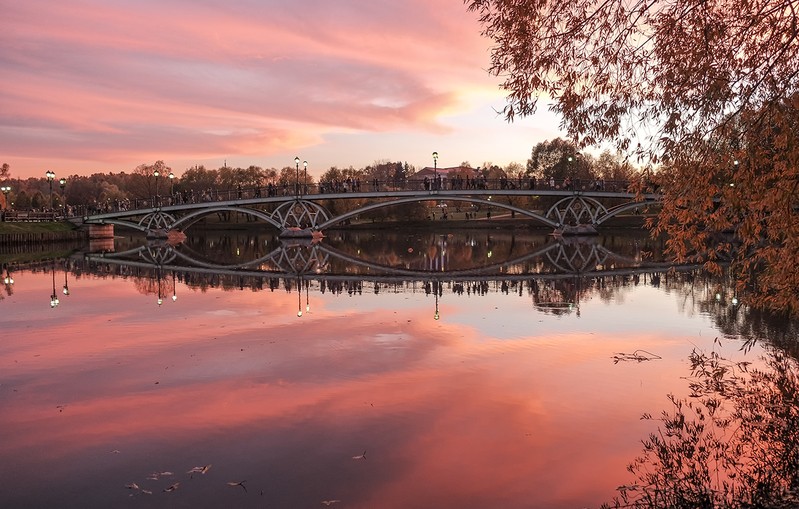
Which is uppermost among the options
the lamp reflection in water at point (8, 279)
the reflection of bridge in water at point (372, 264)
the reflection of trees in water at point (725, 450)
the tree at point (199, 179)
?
the tree at point (199, 179)

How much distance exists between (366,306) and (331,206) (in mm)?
62345

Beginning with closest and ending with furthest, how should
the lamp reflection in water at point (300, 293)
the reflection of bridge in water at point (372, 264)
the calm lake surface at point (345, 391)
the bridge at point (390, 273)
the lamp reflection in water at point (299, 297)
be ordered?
the calm lake surface at point (345, 391)
the lamp reflection in water at point (299, 297)
the lamp reflection in water at point (300, 293)
the bridge at point (390, 273)
the reflection of bridge in water at point (372, 264)

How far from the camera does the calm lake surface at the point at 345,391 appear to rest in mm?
7531

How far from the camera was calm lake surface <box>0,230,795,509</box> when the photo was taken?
7.53 m

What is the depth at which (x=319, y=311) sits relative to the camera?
69.2 ft

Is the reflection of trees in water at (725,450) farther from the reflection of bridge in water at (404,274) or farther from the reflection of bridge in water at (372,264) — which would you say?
the reflection of bridge in water at (372,264)

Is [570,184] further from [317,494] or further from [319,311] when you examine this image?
[317,494]

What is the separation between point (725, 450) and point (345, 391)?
5475mm

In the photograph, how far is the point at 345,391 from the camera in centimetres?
1118

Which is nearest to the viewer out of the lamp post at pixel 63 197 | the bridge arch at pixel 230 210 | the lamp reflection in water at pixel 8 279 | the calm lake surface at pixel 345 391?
the calm lake surface at pixel 345 391

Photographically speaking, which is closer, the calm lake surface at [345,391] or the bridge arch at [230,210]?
the calm lake surface at [345,391]

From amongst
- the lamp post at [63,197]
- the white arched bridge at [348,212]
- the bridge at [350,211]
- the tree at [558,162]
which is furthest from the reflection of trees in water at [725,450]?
the tree at [558,162]

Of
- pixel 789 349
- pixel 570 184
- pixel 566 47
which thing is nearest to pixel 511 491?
pixel 566 47

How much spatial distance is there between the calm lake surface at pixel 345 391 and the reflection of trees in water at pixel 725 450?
32 cm
